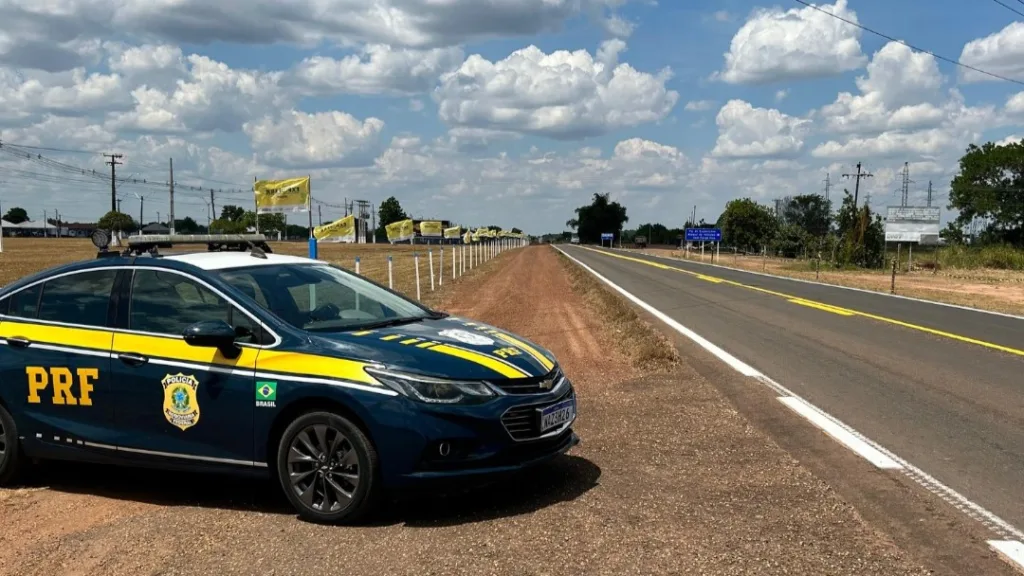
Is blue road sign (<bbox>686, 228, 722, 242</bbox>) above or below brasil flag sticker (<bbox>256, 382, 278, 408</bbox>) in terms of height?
above

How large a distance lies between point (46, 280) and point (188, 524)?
7.33 feet

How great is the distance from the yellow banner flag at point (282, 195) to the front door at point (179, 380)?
426 inches

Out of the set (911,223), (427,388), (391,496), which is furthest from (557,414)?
(911,223)

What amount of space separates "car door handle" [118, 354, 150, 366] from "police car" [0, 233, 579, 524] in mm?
11

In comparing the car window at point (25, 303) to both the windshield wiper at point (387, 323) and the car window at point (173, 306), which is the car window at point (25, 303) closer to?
the car window at point (173, 306)

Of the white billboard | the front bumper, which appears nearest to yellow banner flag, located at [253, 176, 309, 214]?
the front bumper

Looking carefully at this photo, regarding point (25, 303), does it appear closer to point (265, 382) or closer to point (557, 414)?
point (265, 382)

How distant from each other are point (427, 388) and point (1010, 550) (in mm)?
3093

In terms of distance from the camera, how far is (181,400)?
209 inches

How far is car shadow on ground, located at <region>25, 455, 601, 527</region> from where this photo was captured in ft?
16.7

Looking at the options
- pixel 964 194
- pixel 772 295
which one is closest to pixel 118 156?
pixel 772 295

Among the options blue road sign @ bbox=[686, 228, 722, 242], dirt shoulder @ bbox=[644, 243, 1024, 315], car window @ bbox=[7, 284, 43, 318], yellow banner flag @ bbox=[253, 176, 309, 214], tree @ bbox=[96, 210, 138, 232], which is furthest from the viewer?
tree @ bbox=[96, 210, 138, 232]

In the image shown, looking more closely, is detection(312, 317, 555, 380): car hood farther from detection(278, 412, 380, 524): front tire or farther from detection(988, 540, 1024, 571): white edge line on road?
detection(988, 540, 1024, 571): white edge line on road

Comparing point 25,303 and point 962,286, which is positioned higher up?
point 25,303
